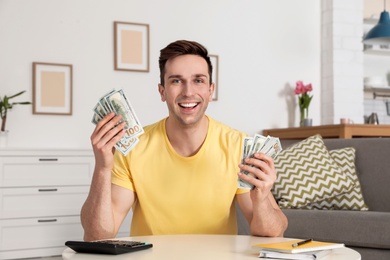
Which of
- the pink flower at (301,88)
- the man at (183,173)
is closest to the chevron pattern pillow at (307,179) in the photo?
the man at (183,173)

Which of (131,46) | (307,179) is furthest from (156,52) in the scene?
(307,179)

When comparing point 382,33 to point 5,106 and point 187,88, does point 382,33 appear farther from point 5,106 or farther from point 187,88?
point 187,88

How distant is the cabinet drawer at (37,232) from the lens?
4.51m

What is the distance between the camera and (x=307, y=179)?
3.63m

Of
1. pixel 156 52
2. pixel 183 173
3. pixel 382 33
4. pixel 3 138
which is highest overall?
pixel 382 33

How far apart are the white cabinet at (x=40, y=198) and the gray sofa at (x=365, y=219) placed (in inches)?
73.0

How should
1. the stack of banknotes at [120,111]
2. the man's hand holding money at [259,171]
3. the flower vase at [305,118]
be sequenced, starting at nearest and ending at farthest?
1. the man's hand holding money at [259,171]
2. the stack of banknotes at [120,111]
3. the flower vase at [305,118]

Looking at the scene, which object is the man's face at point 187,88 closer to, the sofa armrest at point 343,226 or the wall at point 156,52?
the sofa armrest at point 343,226

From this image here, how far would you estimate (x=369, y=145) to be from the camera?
381 centimetres

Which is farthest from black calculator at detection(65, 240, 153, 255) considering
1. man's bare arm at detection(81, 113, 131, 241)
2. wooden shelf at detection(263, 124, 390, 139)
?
wooden shelf at detection(263, 124, 390, 139)

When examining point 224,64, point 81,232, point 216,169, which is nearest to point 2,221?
point 81,232

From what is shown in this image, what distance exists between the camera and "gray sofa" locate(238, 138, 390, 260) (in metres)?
3.17

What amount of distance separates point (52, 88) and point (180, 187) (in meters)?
3.20

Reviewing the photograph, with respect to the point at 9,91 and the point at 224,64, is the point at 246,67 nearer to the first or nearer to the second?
the point at 224,64
